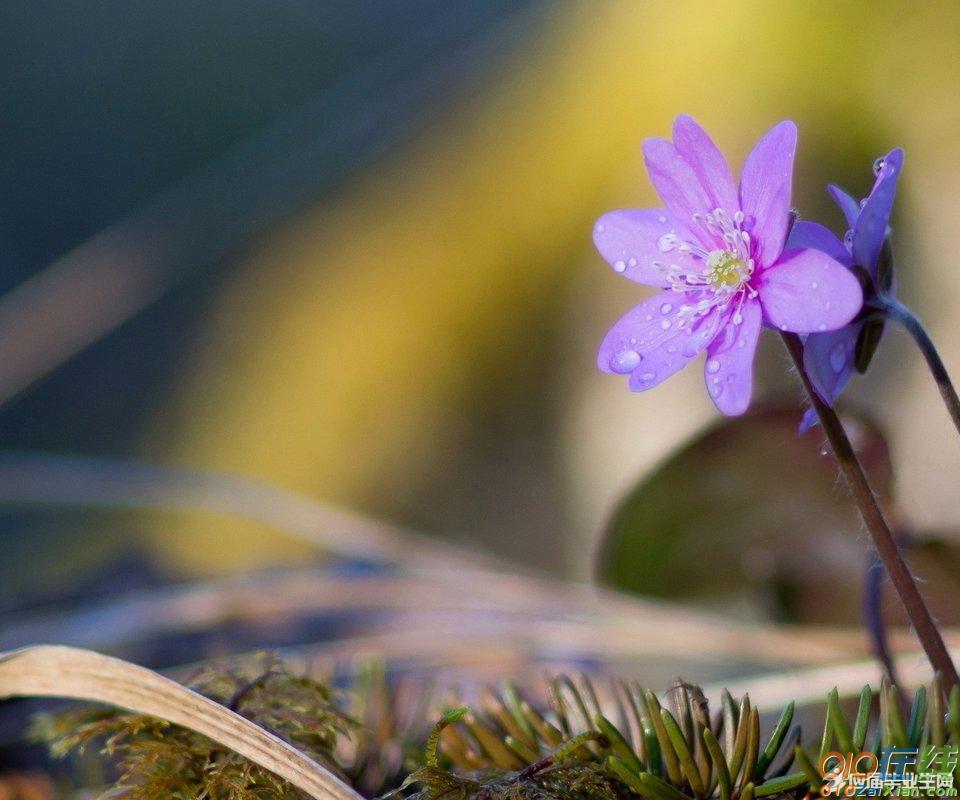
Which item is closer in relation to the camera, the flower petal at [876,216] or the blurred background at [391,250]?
the flower petal at [876,216]

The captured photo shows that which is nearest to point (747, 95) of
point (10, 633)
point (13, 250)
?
point (10, 633)

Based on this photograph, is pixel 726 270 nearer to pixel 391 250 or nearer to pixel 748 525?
pixel 748 525

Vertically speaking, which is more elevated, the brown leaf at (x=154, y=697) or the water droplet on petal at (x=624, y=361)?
the water droplet on petal at (x=624, y=361)

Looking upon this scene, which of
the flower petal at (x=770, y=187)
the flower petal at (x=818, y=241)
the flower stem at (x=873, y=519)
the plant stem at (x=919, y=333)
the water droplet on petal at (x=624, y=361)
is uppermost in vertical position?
the flower petal at (x=770, y=187)

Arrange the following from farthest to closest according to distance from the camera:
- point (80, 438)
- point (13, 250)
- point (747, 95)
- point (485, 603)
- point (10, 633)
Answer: point (13, 250) < point (80, 438) < point (747, 95) < point (485, 603) < point (10, 633)

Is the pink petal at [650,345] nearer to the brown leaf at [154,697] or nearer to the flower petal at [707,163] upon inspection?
the flower petal at [707,163]

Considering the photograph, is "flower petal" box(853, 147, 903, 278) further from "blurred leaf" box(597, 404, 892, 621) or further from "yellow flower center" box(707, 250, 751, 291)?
"blurred leaf" box(597, 404, 892, 621)

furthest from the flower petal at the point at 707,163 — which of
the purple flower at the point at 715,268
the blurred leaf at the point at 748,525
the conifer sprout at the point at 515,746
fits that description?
the blurred leaf at the point at 748,525

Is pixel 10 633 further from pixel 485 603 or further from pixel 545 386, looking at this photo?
pixel 545 386
